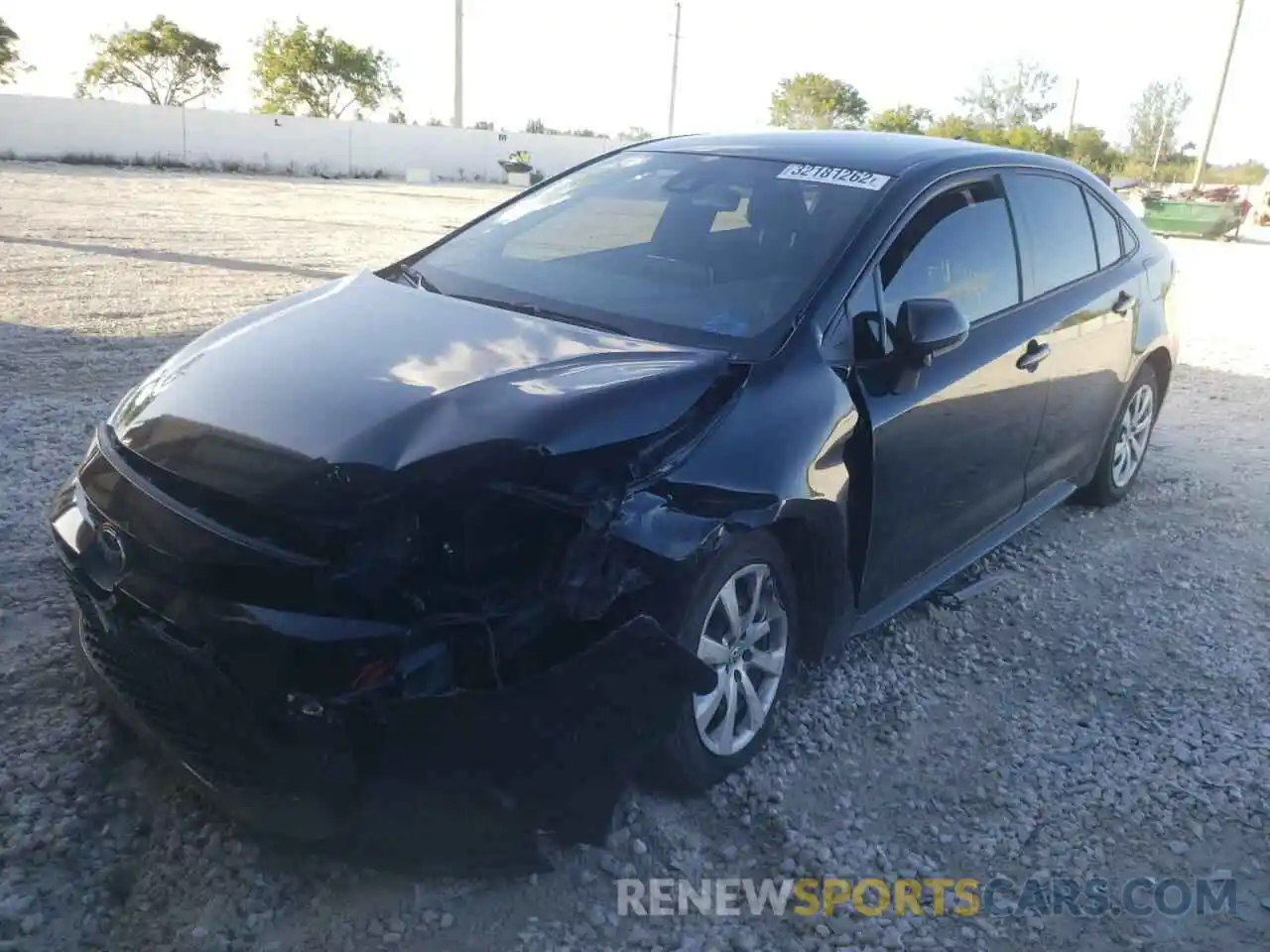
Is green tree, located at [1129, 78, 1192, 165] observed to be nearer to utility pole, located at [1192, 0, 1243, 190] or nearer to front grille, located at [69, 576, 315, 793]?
utility pole, located at [1192, 0, 1243, 190]

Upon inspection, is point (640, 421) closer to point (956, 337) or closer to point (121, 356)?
point (956, 337)

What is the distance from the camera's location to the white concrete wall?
3288cm

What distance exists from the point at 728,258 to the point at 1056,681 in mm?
1934

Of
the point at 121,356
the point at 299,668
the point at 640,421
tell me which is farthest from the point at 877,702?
the point at 121,356

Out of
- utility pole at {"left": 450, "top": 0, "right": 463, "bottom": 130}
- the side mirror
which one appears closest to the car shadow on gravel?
the side mirror

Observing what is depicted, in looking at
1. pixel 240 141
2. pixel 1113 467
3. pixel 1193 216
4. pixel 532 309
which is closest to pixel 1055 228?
pixel 1113 467

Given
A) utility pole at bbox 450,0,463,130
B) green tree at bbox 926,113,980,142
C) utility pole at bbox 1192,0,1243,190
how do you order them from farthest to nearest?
green tree at bbox 926,113,980,142 < utility pole at bbox 450,0,463,130 < utility pole at bbox 1192,0,1243,190

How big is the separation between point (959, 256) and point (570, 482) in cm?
205

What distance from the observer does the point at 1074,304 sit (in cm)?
445

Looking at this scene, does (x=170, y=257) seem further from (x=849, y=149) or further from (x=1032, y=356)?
(x=1032, y=356)

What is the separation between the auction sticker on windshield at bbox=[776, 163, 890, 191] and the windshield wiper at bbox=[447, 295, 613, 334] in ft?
3.41

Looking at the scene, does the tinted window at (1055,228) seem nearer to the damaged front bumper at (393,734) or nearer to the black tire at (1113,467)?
the black tire at (1113,467)

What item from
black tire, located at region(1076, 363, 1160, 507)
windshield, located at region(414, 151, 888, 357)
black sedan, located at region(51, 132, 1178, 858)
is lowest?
black tire, located at region(1076, 363, 1160, 507)

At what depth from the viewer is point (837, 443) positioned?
305cm
